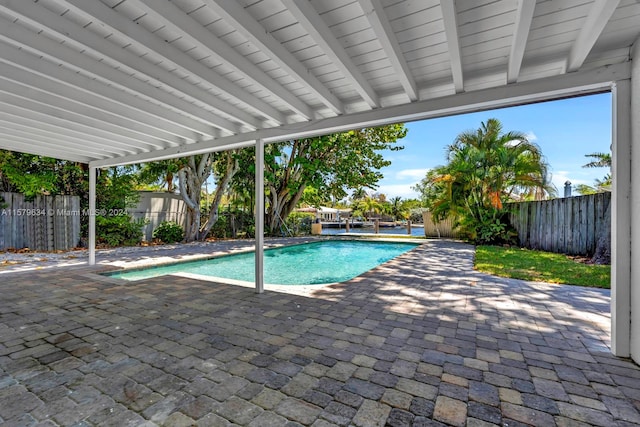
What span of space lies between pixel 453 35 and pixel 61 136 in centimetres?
584

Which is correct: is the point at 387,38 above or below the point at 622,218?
above

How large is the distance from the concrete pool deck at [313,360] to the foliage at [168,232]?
7.49m

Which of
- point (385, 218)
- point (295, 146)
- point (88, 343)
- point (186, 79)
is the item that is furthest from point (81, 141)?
point (385, 218)

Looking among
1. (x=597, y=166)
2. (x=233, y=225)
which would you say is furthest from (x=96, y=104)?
(x=597, y=166)

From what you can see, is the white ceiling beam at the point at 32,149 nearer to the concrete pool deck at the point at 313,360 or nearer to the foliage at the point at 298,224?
the concrete pool deck at the point at 313,360

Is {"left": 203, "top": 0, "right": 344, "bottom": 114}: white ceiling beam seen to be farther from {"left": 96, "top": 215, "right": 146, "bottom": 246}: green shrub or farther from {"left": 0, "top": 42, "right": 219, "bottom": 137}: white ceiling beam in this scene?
{"left": 96, "top": 215, "right": 146, "bottom": 246}: green shrub

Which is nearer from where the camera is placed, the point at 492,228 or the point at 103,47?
the point at 103,47

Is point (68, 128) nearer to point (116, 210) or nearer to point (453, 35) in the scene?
point (453, 35)

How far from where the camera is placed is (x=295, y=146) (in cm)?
1335

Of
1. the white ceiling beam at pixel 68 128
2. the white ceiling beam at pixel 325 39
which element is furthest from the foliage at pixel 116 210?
the white ceiling beam at pixel 325 39

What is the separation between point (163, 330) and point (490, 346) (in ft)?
9.99

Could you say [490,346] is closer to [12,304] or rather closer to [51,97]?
[51,97]

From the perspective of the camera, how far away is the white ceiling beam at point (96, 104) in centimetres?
277

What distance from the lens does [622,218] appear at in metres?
2.33
